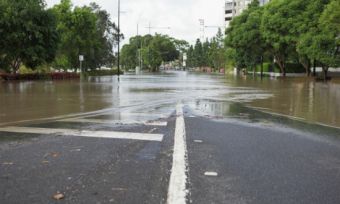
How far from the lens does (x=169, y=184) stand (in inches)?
216

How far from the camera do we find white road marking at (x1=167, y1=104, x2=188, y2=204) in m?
4.98

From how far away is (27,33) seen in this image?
37.4m

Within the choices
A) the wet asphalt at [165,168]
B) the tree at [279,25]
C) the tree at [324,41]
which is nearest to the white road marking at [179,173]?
the wet asphalt at [165,168]

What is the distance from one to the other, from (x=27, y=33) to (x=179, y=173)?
34.5 meters

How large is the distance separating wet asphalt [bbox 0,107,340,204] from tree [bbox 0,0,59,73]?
29.4 metres

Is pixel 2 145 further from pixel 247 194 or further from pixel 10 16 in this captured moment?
pixel 10 16

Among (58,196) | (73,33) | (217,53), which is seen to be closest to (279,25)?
(73,33)

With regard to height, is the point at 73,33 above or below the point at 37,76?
above

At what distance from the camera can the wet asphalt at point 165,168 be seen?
16.6 ft

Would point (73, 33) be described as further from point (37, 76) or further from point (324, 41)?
point (324, 41)

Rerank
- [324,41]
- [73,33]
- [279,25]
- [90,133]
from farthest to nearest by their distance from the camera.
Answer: [73,33], [279,25], [324,41], [90,133]

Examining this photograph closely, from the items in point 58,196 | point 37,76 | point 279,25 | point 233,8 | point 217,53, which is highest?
point 233,8

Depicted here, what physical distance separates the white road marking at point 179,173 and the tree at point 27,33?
30.5 metres

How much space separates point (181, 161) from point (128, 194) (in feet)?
5.91
